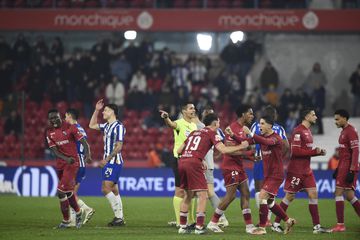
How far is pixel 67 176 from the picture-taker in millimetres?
16609

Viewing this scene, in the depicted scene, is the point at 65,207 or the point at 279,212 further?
the point at 65,207

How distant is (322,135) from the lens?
32625 millimetres

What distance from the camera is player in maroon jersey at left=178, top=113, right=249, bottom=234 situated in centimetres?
1534

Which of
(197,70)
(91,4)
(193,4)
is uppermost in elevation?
(91,4)

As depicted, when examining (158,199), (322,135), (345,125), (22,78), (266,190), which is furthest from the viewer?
(22,78)

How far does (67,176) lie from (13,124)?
630 inches

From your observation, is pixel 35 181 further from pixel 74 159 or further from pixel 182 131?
pixel 182 131

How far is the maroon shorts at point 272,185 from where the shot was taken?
15.6m

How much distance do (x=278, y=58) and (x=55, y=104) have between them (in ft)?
31.5

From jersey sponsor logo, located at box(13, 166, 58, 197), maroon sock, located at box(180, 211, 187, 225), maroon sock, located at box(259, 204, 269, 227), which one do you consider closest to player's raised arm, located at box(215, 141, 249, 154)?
maroon sock, located at box(259, 204, 269, 227)

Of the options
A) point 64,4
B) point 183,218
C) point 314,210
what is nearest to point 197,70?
point 64,4

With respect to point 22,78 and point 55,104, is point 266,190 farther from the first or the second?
point 22,78

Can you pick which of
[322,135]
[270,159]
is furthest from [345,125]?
[322,135]

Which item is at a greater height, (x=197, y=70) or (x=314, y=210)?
(x=197, y=70)
